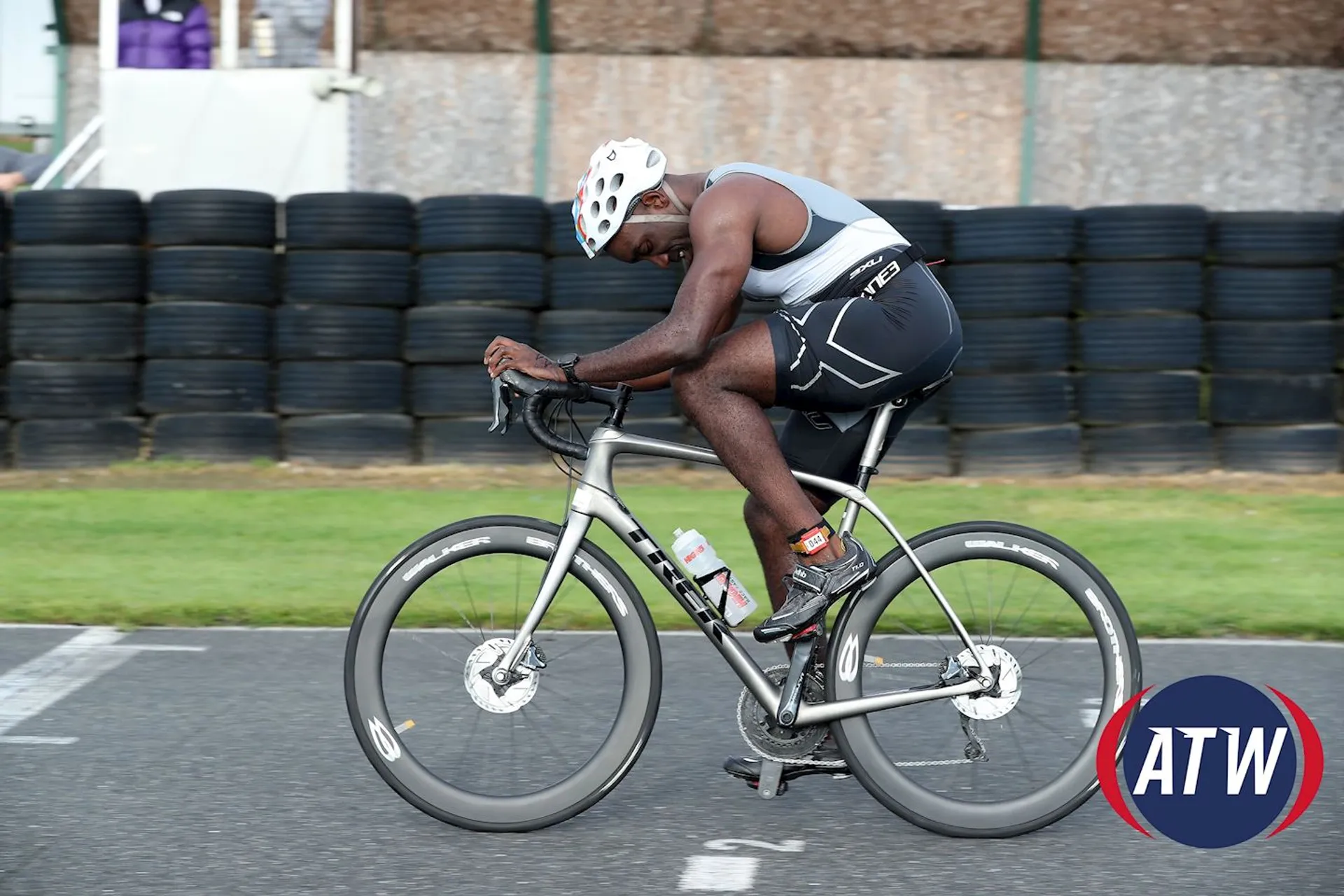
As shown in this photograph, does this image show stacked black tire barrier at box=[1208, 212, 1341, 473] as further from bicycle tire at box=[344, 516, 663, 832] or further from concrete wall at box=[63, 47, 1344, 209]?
bicycle tire at box=[344, 516, 663, 832]

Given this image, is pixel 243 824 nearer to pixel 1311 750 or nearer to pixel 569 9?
pixel 1311 750

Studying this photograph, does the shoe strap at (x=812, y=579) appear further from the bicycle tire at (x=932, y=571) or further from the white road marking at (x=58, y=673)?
the white road marking at (x=58, y=673)

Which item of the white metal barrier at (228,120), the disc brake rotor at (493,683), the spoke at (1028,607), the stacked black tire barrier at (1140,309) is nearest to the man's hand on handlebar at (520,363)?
the disc brake rotor at (493,683)

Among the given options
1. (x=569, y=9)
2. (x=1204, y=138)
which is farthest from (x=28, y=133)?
(x=1204, y=138)

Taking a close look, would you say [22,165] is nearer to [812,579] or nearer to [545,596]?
[545,596]

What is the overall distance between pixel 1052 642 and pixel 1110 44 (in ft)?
40.0

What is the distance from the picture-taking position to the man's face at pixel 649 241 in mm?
4609

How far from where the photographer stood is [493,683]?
15.3 feet

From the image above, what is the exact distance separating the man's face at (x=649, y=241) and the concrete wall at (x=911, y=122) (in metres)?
11.5

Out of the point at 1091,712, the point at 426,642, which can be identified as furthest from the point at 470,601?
the point at 1091,712

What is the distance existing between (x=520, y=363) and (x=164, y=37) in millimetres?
10355

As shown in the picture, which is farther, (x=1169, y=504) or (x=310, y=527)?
(x=1169, y=504)

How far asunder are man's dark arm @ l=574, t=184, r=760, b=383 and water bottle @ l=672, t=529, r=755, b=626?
468 millimetres

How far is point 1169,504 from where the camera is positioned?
10047mm
